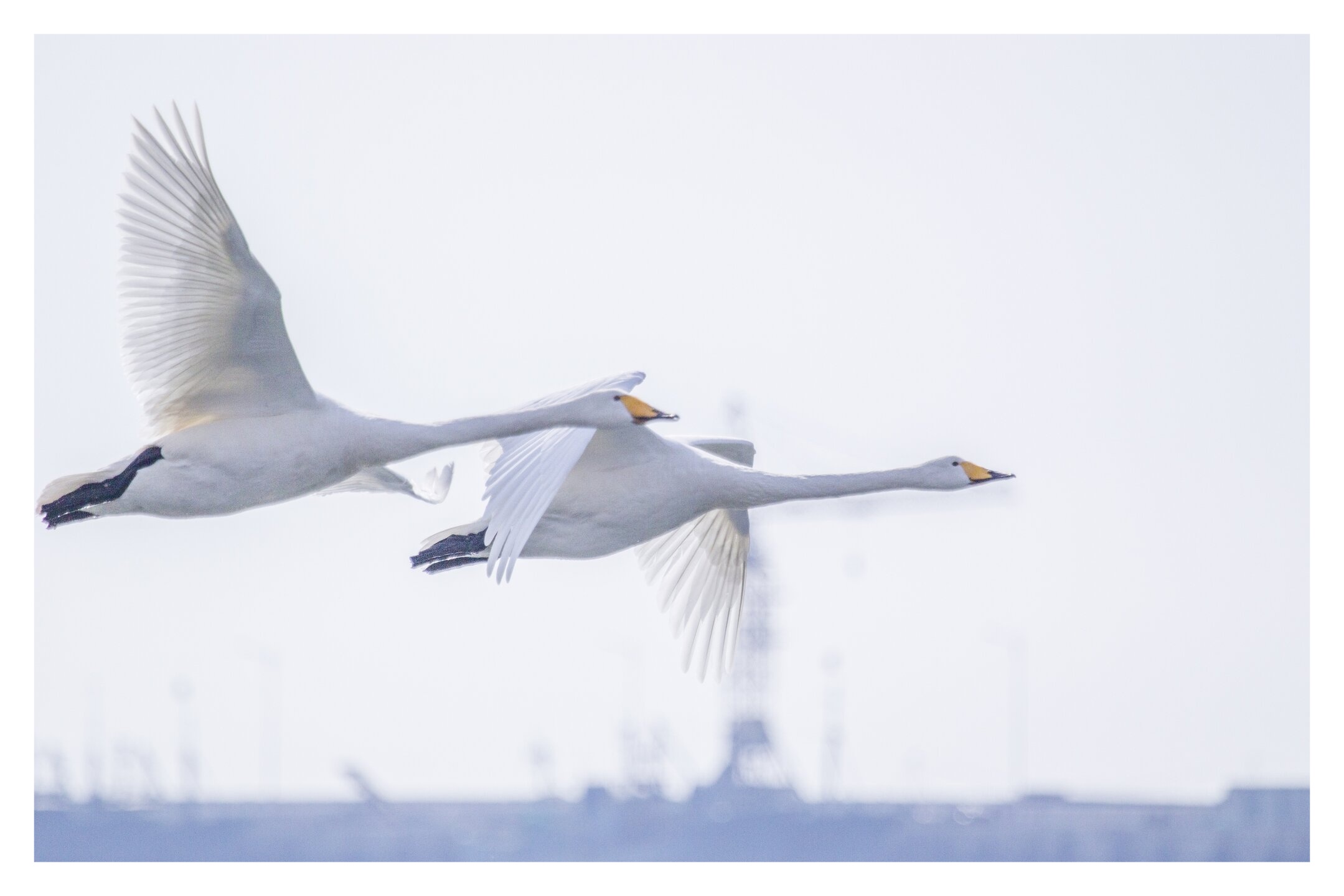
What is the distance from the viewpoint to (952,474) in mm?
20250

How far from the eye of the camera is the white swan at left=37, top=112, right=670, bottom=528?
18141mm

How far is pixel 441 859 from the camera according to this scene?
104812 millimetres

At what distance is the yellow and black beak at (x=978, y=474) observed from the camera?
2014 centimetres

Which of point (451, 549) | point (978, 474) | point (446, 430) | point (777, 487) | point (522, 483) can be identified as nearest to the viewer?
point (522, 483)

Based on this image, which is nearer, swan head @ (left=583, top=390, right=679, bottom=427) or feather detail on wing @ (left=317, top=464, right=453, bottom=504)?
swan head @ (left=583, top=390, right=679, bottom=427)

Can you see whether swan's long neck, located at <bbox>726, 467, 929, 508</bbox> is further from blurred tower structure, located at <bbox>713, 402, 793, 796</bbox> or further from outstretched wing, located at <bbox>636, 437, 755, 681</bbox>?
blurred tower structure, located at <bbox>713, 402, 793, 796</bbox>

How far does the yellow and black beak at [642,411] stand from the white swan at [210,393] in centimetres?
1

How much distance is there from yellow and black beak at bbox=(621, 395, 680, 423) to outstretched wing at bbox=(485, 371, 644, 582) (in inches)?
13.6

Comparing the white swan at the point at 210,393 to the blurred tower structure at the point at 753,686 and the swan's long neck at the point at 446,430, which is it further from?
the blurred tower structure at the point at 753,686

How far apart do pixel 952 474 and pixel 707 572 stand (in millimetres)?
2537

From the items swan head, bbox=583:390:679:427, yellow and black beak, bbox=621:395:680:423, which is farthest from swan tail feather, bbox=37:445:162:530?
yellow and black beak, bbox=621:395:680:423

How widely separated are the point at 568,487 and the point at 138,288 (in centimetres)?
345

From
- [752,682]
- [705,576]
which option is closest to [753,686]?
[752,682]

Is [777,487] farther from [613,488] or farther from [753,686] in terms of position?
[753,686]
